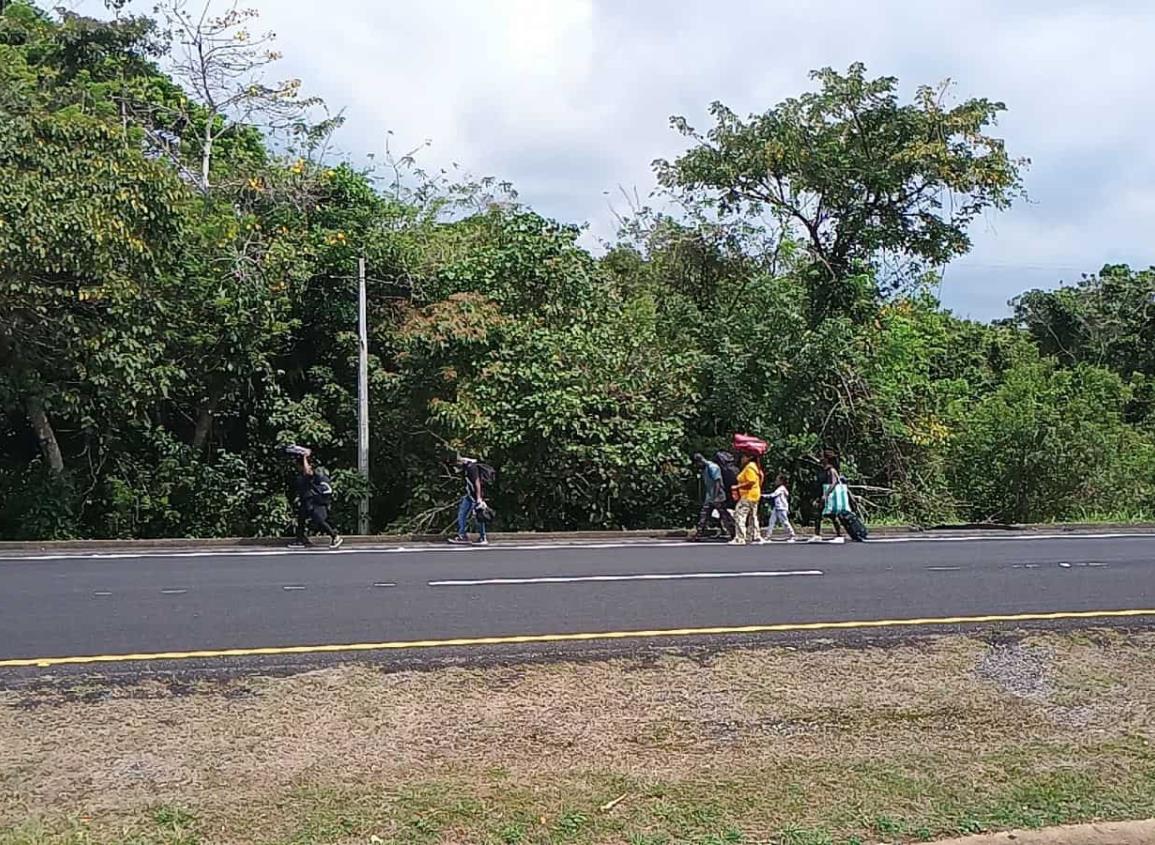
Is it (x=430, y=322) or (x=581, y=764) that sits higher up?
(x=430, y=322)

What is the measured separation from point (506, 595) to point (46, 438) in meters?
12.9

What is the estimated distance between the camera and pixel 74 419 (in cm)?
2097

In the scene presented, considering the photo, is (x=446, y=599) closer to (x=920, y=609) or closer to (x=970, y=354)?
(x=920, y=609)

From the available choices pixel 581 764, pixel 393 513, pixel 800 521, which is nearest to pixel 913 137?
pixel 800 521

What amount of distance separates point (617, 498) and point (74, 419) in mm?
10144

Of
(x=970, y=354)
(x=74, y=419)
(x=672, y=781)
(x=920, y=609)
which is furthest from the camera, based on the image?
(x=970, y=354)

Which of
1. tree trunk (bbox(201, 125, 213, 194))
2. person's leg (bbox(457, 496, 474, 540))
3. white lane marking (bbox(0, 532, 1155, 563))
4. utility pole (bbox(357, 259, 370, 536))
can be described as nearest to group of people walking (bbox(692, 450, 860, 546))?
white lane marking (bbox(0, 532, 1155, 563))

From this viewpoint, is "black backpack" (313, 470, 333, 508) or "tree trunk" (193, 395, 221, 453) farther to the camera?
"tree trunk" (193, 395, 221, 453)

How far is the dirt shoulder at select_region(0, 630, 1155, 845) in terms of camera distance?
4816 mm

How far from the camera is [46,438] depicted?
2052cm

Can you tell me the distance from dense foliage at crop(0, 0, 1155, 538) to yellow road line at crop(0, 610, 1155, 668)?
10.7 meters

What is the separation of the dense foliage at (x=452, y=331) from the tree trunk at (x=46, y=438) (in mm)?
63

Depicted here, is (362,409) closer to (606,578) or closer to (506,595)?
(606,578)

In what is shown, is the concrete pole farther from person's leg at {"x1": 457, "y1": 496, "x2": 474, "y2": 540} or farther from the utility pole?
person's leg at {"x1": 457, "y1": 496, "x2": 474, "y2": 540}
